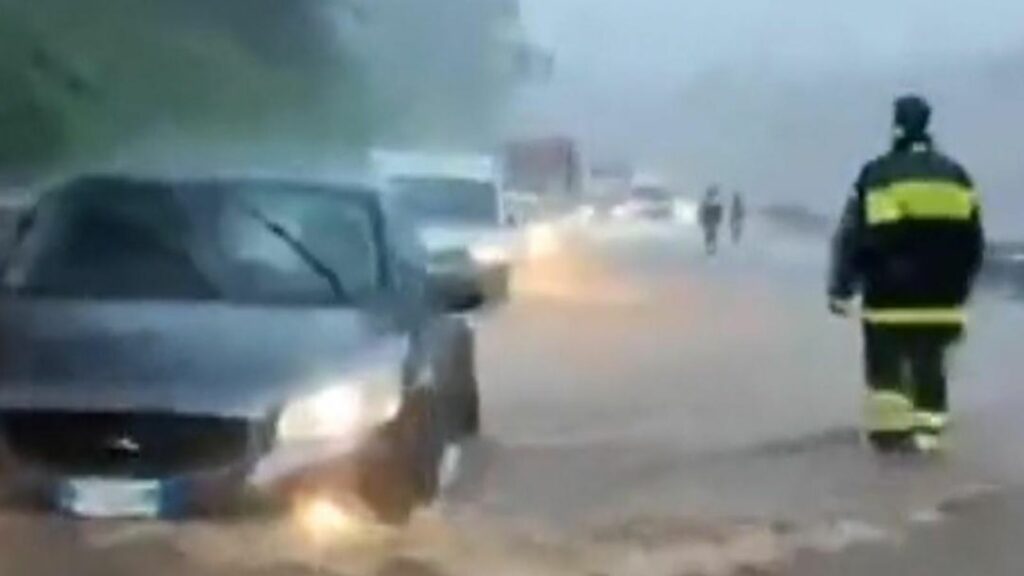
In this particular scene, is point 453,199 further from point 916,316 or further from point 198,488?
point 198,488

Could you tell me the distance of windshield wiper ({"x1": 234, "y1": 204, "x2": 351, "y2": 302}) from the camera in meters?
8.31

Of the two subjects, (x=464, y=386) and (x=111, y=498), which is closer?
(x=111, y=498)

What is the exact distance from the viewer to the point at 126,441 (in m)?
7.11

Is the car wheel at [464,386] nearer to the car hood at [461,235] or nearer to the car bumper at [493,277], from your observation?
the car bumper at [493,277]

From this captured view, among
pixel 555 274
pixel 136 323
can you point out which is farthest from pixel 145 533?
pixel 555 274

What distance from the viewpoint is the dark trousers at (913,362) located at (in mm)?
10055

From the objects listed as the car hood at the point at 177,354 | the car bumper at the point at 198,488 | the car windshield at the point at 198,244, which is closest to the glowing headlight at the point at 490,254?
the car windshield at the point at 198,244

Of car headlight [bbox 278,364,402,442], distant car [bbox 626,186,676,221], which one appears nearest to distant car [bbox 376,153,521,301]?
distant car [bbox 626,186,676,221]

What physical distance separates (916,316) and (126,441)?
3.78m

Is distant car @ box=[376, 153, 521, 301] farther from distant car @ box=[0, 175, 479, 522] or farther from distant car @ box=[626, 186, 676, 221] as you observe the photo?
distant car @ box=[0, 175, 479, 522]

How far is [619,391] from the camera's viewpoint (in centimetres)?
1281

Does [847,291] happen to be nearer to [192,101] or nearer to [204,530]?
[204,530]

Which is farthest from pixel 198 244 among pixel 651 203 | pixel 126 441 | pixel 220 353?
pixel 651 203

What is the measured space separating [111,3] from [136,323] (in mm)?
10136
